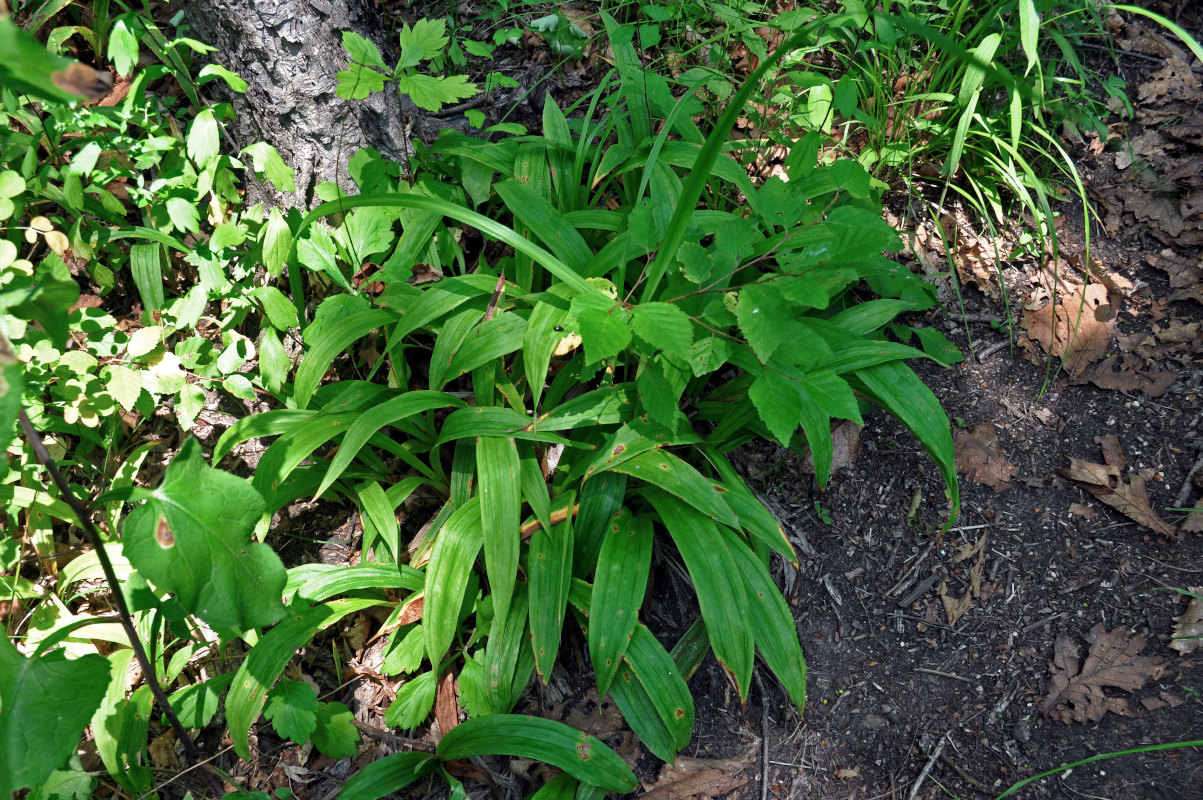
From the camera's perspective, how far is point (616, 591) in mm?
1875

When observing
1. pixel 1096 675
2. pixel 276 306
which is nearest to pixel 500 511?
pixel 276 306

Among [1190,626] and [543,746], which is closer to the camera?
[543,746]

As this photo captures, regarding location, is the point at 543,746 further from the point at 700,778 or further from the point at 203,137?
the point at 203,137

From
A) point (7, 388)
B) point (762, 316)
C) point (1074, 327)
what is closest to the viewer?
point (7, 388)

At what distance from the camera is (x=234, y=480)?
1044 mm

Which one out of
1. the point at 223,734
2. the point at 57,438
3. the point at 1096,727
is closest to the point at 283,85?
the point at 57,438

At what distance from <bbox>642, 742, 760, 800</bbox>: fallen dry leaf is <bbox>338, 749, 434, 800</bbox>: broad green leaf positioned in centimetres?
61

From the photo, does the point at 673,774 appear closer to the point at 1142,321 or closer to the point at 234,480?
the point at 234,480

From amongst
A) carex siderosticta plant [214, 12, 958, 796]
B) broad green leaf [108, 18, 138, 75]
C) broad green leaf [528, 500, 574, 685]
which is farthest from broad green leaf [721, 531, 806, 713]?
broad green leaf [108, 18, 138, 75]

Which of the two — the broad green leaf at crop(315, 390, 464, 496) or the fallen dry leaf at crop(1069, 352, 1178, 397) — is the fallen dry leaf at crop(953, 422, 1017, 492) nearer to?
the fallen dry leaf at crop(1069, 352, 1178, 397)

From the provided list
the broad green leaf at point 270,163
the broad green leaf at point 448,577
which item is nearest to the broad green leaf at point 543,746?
the broad green leaf at point 448,577

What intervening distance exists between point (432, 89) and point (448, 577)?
1372 millimetres

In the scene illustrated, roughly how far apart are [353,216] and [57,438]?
129 cm

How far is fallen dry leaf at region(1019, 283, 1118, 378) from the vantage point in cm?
235
